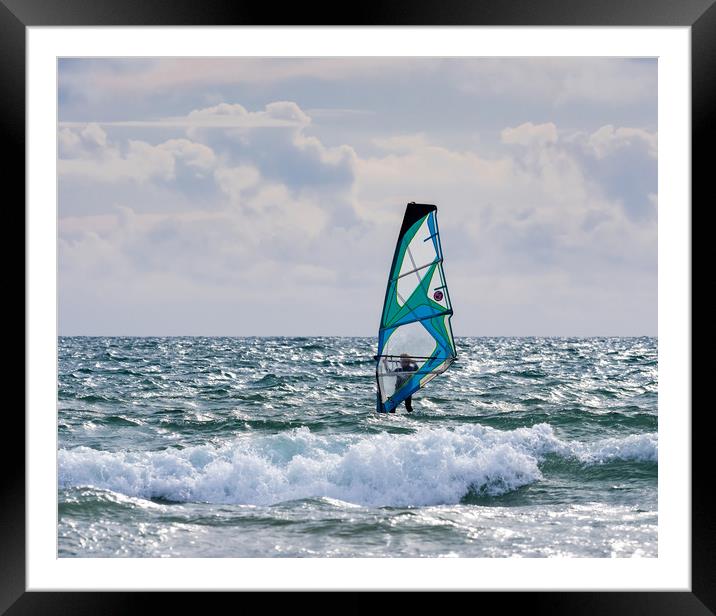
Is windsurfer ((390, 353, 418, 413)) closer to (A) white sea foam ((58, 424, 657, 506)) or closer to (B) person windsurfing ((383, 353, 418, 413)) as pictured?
(B) person windsurfing ((383, 353, 418, 413))

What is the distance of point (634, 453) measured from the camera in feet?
34.8

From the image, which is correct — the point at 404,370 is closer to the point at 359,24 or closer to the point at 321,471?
the point at 321,471

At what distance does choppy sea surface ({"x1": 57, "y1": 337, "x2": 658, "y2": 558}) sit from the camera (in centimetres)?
618

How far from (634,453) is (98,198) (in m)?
10.5

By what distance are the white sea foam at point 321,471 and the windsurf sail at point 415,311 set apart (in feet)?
3.25

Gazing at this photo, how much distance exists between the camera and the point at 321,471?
29.3ft

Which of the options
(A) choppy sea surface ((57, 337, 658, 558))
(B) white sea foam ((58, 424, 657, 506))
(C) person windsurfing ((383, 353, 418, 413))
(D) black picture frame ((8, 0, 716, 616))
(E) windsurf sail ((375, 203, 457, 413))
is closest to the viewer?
(D) black picture frame ((8, 0, 716, 616))

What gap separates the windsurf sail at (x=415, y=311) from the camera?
955 centimetres

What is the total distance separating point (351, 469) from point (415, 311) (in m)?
2.11

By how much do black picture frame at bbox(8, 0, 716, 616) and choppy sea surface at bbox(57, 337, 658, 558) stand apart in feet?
5.18

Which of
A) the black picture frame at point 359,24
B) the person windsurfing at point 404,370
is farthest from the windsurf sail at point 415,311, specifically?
the black picture frame at point 359,24

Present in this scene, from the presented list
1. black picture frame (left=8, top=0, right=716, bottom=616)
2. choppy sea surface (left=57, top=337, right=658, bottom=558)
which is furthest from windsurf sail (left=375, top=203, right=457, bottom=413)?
black picture frame (left=8, top=0, right=716, bottom=616)

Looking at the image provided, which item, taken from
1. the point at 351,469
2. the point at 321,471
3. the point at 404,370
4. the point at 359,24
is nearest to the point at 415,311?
the point at 404,370
